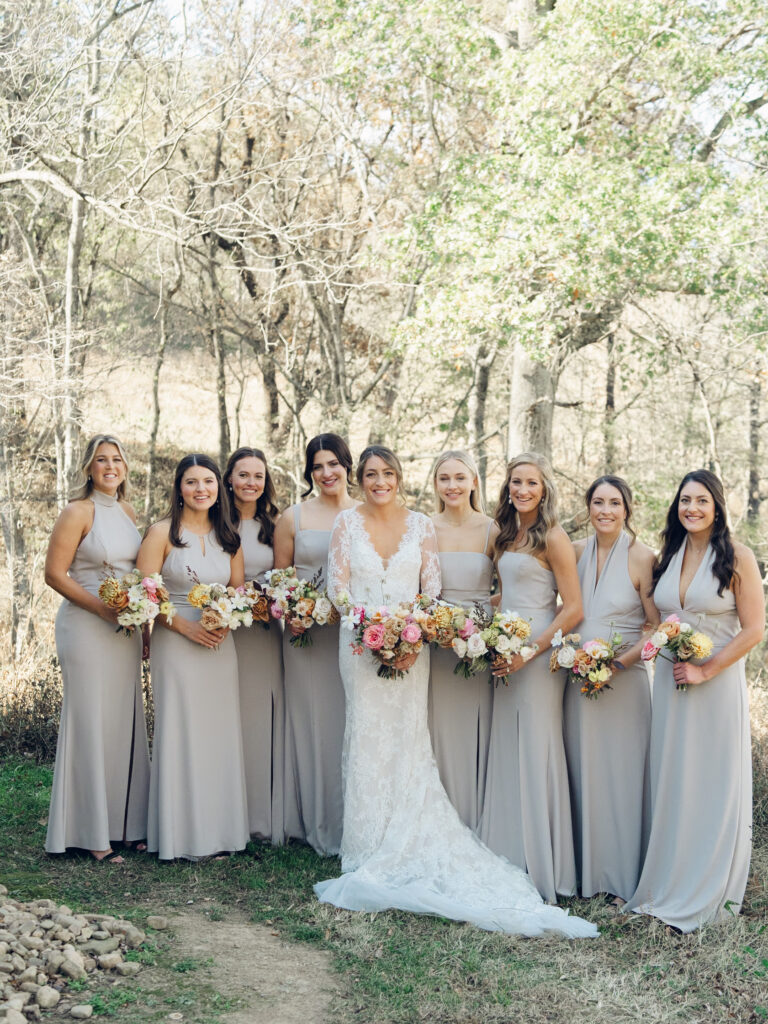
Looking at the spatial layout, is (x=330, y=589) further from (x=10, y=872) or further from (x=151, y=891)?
(x=10, y=872)

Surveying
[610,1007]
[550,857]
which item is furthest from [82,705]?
Result: [610,1007]

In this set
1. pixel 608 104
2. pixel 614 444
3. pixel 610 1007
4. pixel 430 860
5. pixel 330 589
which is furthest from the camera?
pixel 614 444

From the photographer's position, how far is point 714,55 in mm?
13086

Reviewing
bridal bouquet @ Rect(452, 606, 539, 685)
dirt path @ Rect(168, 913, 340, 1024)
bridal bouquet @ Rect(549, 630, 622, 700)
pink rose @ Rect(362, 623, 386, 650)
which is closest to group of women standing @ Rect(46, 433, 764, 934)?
bridal bouquet @ Rect(549, 630, 622, 700)

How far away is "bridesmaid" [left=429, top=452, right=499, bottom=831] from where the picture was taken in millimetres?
6422

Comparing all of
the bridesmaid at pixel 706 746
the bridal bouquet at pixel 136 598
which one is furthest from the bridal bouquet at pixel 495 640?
the bridal bouquet at pixel 136 598

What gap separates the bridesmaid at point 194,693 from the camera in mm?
6496

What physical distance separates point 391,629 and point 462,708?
0.96 metres

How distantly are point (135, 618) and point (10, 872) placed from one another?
1.76 metres

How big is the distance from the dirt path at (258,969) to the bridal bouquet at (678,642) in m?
2.36

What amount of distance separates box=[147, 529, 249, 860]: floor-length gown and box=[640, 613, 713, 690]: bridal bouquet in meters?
2.75

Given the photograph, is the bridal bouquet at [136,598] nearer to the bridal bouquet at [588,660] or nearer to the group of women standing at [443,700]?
the group of women standing at [443,700]

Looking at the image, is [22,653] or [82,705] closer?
[82,705]

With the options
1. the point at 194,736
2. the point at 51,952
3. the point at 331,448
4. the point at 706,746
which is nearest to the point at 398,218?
the point at 331,448
